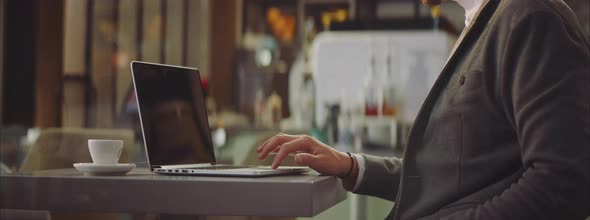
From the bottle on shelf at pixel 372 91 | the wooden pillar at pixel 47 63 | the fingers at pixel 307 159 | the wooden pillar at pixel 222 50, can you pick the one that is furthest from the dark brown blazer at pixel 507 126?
the wooden pillar at pixel 222 50

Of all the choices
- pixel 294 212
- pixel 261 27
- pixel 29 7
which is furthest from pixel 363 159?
pixel 261 27

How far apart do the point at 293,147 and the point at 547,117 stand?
0.45m

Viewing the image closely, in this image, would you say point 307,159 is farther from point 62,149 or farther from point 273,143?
point 62,149

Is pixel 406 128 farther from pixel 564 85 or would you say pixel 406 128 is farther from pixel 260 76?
pixel 564 85

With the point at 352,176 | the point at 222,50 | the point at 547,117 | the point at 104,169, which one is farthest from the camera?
the point at 222,50

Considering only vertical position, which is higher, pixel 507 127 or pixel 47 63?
pixel 507 127

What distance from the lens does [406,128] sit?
13.2ft

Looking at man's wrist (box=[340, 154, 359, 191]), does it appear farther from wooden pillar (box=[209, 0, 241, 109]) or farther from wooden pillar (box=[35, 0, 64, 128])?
wooden pillar (box=[209, 0, 241, 109])

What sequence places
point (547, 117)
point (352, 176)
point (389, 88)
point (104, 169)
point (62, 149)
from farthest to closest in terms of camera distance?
1. point (389, 88)
2. point (62, 149)
3. point (352, 176)
4. point (104, 169)
5. point (547, 117)

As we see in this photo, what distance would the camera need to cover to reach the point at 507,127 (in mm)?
1089

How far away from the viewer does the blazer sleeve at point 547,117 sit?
3.25ft

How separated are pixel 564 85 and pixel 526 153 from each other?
0.33ft

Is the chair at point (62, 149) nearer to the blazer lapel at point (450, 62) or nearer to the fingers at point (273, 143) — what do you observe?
the fingers at point (273, 143)

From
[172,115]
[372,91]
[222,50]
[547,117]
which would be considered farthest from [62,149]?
[222,50]
